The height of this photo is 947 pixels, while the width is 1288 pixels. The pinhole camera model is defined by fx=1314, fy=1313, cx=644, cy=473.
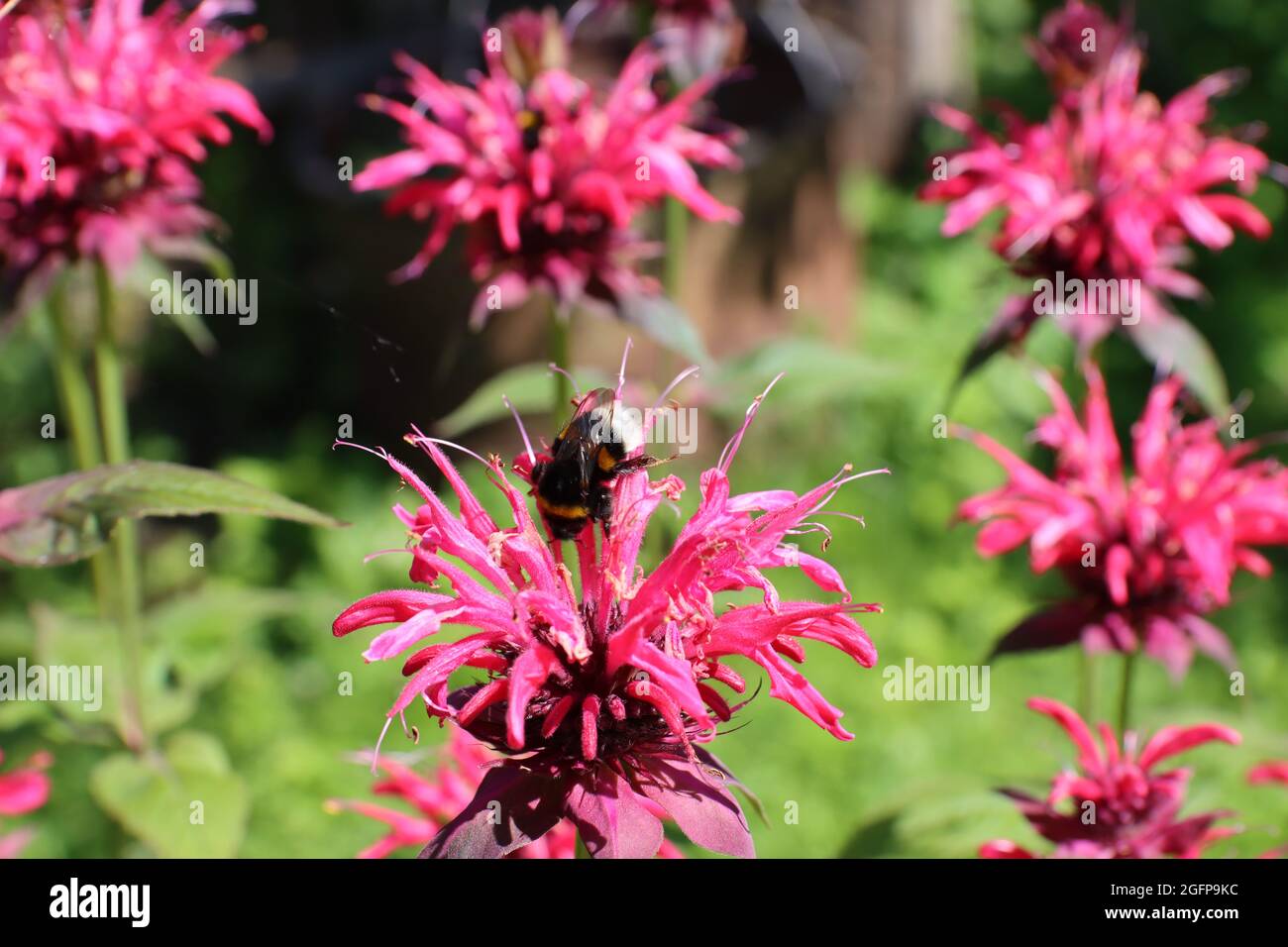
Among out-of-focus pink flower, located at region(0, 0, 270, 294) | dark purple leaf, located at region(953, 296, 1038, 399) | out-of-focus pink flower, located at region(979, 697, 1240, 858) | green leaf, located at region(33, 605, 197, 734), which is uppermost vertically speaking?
out-of-focus pink flower, located at region(0, 0, 270, 294)

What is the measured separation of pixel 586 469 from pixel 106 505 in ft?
1.13

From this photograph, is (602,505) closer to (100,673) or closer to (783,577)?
(100,673)

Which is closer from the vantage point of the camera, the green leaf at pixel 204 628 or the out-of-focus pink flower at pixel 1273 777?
the out-of-focus pink flower at pixel 1273 777

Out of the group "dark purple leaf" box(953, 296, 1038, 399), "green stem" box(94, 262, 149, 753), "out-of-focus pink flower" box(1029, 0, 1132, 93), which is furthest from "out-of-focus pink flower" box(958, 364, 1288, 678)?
"green stem" box(94, 262, 149, 753)

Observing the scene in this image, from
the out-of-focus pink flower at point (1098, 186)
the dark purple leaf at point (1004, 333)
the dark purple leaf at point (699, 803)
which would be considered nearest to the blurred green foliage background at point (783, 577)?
the dark purple leaf at point (1004, 333)

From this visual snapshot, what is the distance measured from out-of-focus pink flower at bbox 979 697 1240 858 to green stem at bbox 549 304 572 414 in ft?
1.90

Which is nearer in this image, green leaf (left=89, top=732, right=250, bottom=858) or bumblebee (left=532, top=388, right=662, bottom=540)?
bumblebee (left=532, top=388, right=662, bottom=540)

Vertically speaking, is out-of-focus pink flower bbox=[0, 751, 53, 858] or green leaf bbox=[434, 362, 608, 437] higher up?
green leaf bbox=[434, 362, 608, 437]

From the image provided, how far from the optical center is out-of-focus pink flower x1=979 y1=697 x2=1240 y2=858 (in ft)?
3.96

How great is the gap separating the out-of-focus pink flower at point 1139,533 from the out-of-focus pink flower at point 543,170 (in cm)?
50

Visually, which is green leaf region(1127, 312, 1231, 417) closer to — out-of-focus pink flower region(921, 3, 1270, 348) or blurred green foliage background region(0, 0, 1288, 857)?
out-of-focus pink flower region(921, 3, 1270, 348)

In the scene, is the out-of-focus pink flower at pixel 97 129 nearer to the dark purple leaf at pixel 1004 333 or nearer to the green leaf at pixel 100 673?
the green leaf at pixel 100 673

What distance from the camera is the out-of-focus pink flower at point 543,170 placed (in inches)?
59.6
